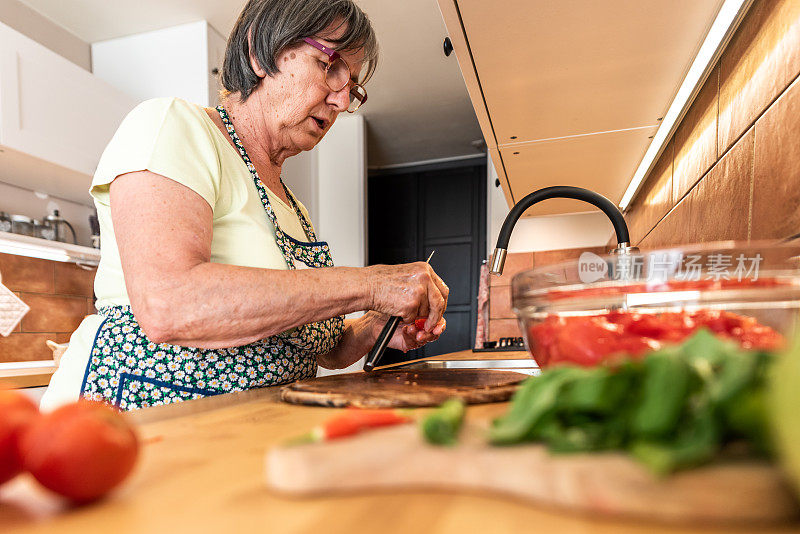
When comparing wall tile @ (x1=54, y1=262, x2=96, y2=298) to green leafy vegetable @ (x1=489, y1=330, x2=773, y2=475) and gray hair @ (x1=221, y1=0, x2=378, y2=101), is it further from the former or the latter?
green leafy vegetable @ (x1=489, y1=330, x2=773, y2=475)

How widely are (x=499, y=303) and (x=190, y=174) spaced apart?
2.91 meters

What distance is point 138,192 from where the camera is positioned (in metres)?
0.74

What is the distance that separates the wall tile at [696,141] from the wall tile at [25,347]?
8.62 ft

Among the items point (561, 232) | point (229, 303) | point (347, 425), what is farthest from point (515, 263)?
point (347, 425)

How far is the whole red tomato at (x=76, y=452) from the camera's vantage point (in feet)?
0.87

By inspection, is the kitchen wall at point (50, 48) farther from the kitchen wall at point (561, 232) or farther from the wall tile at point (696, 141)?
the wall tile at point (696, 141)

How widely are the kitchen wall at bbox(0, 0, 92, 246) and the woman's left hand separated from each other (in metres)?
1.98

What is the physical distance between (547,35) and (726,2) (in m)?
0.29

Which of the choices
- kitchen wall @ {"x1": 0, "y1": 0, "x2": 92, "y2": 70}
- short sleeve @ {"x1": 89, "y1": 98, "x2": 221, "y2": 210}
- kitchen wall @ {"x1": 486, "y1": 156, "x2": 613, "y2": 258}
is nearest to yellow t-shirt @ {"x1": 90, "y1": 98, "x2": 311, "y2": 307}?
short sleeve @ {"x1": 89, "y1": 98, "x2": 221, "y2": 210}

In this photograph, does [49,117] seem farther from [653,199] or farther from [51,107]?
[653,199]

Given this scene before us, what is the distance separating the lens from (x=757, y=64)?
2.82ft

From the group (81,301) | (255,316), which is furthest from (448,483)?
(81,301)

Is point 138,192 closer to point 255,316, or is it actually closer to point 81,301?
point 255,316

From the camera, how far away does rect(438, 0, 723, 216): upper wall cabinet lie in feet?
3.09
